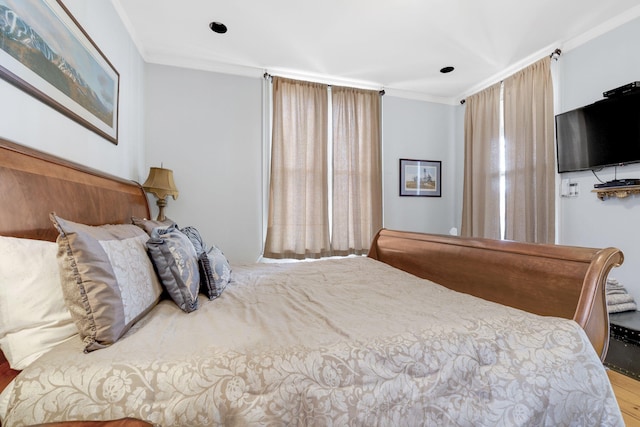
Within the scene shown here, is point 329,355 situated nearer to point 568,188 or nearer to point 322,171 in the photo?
point 322,171

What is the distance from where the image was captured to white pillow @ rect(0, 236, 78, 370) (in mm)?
755

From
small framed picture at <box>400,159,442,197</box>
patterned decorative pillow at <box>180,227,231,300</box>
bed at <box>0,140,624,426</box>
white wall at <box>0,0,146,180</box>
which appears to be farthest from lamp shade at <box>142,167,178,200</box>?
small framed picture at <box>400,159,442,197</box>

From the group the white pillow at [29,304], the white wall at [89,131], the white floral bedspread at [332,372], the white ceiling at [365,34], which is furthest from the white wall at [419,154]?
the white pillow at [29,304]

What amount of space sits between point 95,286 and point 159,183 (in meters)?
1.97

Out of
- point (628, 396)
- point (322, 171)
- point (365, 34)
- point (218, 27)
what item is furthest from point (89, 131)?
point (628, 396)

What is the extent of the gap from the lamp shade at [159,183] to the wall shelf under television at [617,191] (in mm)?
3880

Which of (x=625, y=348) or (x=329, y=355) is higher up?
(x=329, y=355)

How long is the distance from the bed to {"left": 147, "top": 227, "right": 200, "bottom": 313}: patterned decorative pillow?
49 millimetres

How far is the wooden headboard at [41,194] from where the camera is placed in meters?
0.93

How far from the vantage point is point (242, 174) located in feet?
10.5

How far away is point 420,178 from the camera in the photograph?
3.96 m

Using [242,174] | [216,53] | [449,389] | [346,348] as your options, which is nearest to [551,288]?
[449,389]

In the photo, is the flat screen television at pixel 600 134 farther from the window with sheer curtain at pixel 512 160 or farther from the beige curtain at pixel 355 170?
the beige curtain at pixel 355 170

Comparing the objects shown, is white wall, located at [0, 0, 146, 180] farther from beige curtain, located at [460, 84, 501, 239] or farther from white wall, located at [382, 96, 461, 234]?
beige curtain, located at [460, 84, 501, 239]
